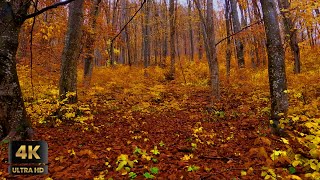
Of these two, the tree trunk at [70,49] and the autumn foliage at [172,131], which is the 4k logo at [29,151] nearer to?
the autumn foliage at [172,131]

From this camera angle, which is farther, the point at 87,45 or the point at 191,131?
the point at 87,45

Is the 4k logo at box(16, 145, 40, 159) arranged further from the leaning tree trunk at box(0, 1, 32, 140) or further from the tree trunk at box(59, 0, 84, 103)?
the tree trunk at box(59, 0, 84, 103)

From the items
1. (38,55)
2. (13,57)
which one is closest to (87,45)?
(38,55)

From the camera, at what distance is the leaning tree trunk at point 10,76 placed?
482cm

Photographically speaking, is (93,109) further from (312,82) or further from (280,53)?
(312,82)

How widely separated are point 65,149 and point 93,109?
15.8 ft

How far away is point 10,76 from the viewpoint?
194 inches

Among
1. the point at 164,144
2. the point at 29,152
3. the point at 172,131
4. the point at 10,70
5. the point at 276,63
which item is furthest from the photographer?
the point at 172,131

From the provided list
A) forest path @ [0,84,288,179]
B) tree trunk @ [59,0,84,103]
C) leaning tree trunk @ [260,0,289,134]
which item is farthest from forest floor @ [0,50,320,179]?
tree trunk @ [59,0,84,103]

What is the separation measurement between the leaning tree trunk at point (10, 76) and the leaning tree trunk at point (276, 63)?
211 inches

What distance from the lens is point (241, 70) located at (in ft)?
50.5

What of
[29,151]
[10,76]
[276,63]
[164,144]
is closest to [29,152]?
[29,151]

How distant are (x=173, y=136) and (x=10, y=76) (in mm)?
4099

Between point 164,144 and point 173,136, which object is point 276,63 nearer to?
point 173,136
